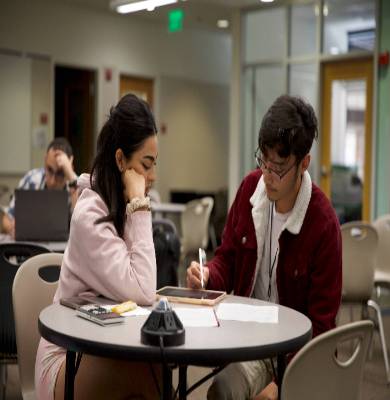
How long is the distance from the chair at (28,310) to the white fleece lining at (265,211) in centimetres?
77

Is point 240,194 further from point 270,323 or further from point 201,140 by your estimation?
point 201,140

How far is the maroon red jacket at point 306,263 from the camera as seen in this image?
210 cm

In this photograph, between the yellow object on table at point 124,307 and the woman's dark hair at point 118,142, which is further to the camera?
the woman's dark hair at point 118,142

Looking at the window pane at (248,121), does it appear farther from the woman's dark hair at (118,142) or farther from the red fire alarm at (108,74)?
the woman's dark hair at (118,142)

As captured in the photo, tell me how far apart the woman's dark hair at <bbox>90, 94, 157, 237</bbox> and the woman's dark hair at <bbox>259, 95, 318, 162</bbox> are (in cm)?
37

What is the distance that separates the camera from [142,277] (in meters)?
1.96

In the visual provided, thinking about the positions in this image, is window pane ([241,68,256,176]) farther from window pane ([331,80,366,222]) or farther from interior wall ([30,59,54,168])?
interior wall ([30,59,54,168])

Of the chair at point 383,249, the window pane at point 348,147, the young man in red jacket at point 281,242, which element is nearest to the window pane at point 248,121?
the window pane at point 348,147

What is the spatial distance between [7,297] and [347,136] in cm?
514

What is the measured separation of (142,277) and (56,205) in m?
1.92

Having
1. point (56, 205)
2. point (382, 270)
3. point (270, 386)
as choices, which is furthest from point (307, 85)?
point (270, 386)

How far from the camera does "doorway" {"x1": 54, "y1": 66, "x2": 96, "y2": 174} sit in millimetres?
8938

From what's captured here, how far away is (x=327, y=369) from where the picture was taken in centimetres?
147

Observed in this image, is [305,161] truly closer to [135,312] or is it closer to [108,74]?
[135,312]
